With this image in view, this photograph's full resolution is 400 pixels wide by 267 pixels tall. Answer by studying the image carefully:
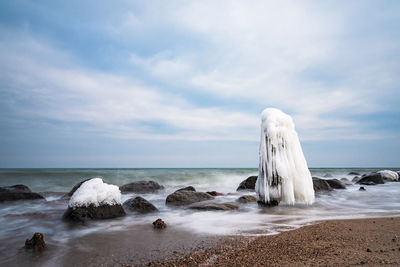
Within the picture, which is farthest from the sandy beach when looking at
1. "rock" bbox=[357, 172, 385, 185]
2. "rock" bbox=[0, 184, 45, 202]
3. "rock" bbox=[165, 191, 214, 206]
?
"rock" bbox=[357, 172, 385, 185]

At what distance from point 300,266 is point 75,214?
4.96 m

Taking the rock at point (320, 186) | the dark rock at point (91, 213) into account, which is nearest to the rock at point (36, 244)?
the dark rock at point (91, 213)

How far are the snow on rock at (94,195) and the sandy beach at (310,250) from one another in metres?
3.48

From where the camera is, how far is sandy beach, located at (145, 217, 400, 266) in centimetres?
271

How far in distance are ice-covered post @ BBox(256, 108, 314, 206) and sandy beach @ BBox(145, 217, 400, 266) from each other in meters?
3.37

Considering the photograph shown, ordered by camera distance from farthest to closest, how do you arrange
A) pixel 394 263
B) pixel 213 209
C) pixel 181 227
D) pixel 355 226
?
pixel 213 209
pixel 181 227
pixel 355 226
pixel 394 263

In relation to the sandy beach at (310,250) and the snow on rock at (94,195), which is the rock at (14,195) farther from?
the sandy beach at (310,250)

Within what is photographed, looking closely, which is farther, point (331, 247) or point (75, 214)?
point (75, 214)

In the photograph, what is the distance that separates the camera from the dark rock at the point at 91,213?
5.61m

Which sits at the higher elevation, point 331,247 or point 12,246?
point 331,247

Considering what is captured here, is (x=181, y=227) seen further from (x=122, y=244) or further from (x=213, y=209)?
(x=213, y=209)

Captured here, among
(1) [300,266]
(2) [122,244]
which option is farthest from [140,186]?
(1) [300,266]

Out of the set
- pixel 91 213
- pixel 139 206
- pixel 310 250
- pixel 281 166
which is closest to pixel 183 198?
pixel 139 206

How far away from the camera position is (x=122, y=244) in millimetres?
3846
